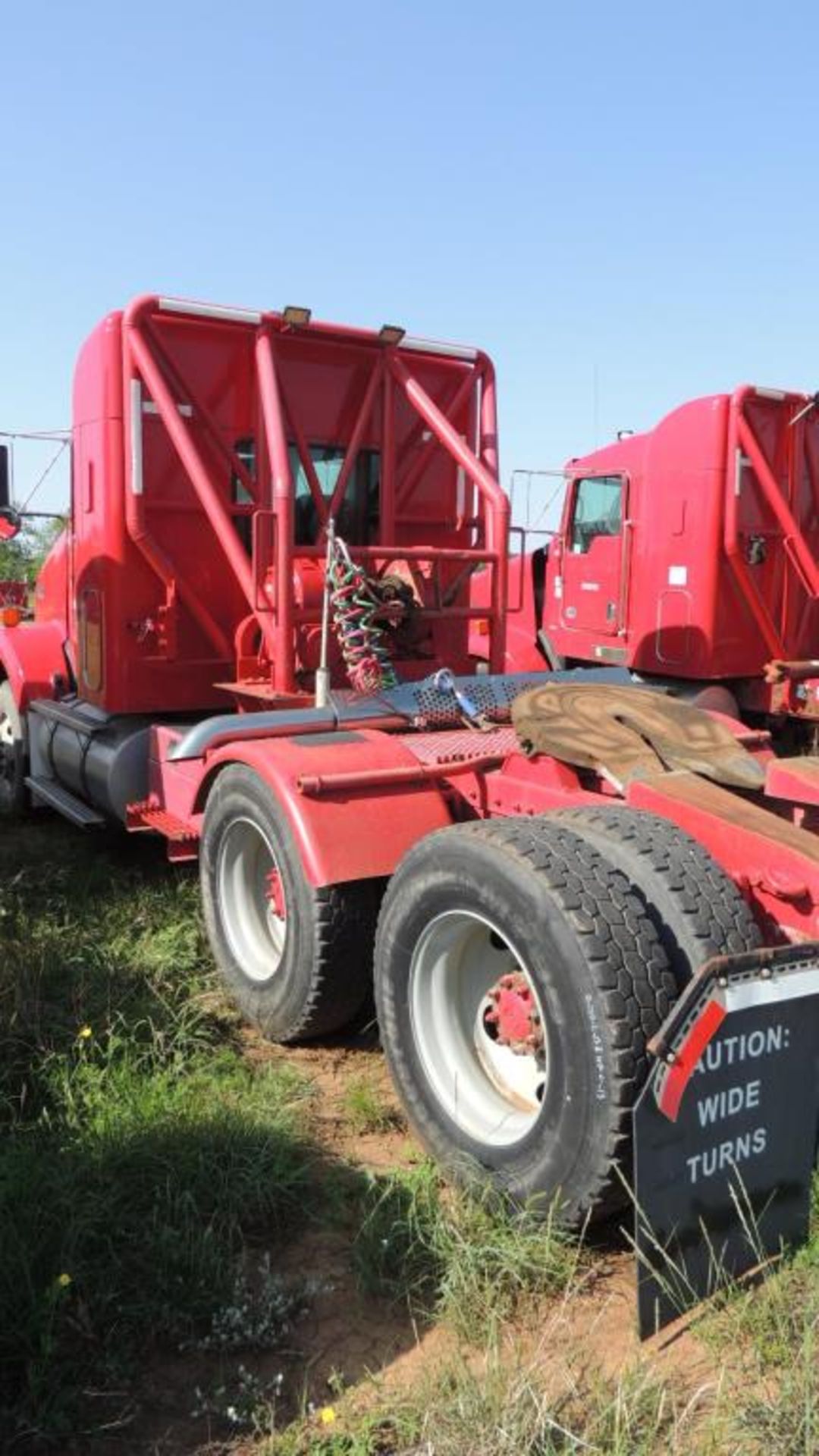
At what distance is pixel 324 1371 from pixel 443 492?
186 inches

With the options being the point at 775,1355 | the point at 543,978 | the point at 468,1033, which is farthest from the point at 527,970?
the point at 775,1355

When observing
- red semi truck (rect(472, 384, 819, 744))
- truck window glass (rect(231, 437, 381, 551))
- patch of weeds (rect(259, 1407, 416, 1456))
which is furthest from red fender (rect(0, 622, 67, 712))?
patch of weeds (rect(259, 1407, 416, 1456))

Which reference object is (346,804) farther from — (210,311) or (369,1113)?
(210,311)

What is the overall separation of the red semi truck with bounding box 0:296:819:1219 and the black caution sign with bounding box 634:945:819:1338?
18cm

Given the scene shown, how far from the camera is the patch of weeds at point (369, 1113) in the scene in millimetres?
3441

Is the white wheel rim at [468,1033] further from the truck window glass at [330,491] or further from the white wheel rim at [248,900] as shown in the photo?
the truck window glass at [330,491]

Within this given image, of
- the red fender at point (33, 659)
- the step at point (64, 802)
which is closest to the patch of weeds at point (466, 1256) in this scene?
the step at point (64, 802)

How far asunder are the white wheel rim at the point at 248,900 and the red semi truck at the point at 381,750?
1 centimetres

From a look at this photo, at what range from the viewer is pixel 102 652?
18.8ft

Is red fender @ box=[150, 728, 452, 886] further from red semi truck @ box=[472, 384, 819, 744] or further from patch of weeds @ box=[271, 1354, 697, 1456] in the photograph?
red semi truck @ box=[472, 384, 819, 744]

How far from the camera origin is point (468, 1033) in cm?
326

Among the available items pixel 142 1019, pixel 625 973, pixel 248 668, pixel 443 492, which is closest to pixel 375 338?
pixel 443 492

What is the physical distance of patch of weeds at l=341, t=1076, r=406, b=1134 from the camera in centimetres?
344

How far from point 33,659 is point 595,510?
14.9ft
